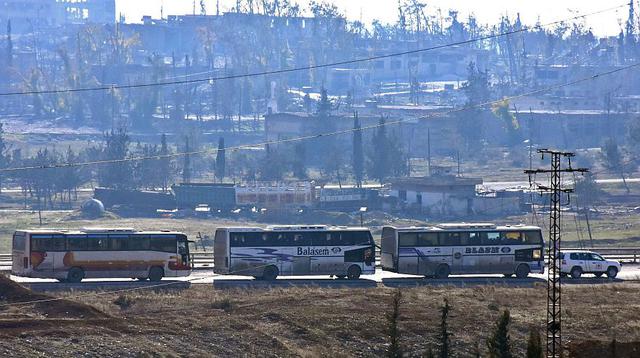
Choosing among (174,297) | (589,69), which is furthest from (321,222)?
(589,69)

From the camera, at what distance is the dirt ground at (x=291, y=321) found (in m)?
37.4

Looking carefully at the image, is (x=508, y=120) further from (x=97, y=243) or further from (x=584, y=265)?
(x=97, y=243)

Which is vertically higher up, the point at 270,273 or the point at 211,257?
the point at 270,273

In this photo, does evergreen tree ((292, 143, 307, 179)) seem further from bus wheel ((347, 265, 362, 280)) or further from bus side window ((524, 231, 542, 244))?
bus wheel ((347, 265, 362, 280))

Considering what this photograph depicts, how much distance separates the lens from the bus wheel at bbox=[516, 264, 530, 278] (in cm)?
5103

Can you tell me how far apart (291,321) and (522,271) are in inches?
531

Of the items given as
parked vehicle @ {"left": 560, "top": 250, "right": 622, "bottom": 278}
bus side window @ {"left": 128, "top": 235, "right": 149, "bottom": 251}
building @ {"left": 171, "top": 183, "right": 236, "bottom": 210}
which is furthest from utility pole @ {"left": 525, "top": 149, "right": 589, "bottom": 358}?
building @ {"left": 171, "top": 183, "right": 236, "bottom": 210}

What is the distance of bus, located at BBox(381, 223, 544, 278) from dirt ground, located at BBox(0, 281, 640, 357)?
3.51 meters

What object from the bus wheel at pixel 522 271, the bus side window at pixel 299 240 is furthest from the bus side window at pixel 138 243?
the bus wheel at pixel 522 271

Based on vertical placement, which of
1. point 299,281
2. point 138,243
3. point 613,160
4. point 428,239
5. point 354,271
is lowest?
point 299,281

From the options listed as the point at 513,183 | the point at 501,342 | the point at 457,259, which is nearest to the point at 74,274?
the point at 457,259

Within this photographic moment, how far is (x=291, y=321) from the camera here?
40656 millimetres

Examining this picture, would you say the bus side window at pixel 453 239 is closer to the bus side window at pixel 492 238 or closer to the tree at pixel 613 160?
the bus side window at pixel 492 238

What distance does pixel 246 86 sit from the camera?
185m
